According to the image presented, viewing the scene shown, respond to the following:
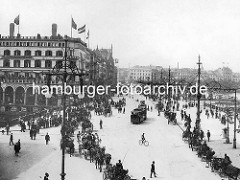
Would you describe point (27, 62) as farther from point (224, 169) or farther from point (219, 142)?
point (224, 169)

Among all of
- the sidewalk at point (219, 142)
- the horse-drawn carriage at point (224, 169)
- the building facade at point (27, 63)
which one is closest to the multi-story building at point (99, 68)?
the building facade at point (27, 63)

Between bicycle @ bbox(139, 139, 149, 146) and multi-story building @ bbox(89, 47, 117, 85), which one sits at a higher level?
multi-story building @ bbox(89, 47, 117, 85)

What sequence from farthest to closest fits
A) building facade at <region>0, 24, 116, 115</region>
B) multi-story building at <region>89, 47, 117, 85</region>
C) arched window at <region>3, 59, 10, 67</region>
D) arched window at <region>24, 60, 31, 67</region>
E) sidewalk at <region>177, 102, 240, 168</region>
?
multi-story building at <region>89, 47, 117, 85</region>
arched window at <region>3, 59, 10, 67</region>
arched window at <region>24, 60, 31, 67</region>
building facade at <region>0, 24, 116, 115</region>
sidewalk at <region>177, 102, 240, 168</region>

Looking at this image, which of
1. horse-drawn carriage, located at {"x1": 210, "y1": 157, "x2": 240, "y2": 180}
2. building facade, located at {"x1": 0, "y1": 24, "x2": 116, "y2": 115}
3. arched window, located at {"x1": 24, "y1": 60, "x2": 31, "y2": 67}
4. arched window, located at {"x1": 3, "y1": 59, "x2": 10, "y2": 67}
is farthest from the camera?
arched window, located at {"x1": 3, "y1": 59, "x2": 10, "y2": 67}

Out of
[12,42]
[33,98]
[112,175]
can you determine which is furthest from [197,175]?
[12,42]

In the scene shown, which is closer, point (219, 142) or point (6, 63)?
point (219, 142)

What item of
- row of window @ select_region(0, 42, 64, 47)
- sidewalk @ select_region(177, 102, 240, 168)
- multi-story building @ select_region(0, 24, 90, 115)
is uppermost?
row of window @ select_region(0, 42, 64, 47)

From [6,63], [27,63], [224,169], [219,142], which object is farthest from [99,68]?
[224,169]

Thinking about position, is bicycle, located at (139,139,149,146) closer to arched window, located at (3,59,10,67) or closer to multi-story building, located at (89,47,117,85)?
multi-story building, located at (89,47,117,85)

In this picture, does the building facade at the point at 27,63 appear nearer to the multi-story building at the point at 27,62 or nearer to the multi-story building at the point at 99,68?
the multi-story building at the point at 27,62

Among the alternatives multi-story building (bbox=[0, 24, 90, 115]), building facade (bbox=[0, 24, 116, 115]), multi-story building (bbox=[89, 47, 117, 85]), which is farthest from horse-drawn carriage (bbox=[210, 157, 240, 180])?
multi-story building (bbox=[89, 47, 117, 85])
